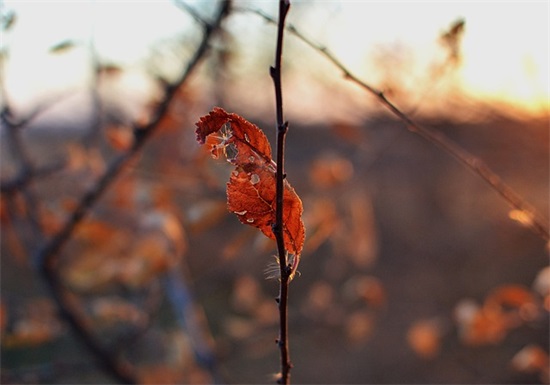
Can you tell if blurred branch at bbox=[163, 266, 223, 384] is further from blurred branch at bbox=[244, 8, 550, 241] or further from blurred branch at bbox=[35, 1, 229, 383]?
blurred branch at bbox=[244, 8, 550, 241]

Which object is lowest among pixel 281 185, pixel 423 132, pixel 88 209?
pixel 281 185

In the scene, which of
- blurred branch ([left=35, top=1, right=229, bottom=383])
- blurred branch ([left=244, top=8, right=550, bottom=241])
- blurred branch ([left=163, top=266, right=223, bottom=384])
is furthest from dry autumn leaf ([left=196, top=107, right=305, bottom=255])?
blurred branch ([left=163, top=266, right=223, bottom=384])

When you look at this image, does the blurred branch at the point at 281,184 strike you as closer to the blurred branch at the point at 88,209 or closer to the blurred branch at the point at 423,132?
the blurred branch at the point at 423,132

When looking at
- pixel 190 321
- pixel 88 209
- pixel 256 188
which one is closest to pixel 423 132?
pixel 256 188

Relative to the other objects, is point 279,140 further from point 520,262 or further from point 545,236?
point 520,262

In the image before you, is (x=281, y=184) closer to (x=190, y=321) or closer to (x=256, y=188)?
(x=256, y=188)

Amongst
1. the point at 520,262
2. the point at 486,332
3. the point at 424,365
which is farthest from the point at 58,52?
the point at 520,262
